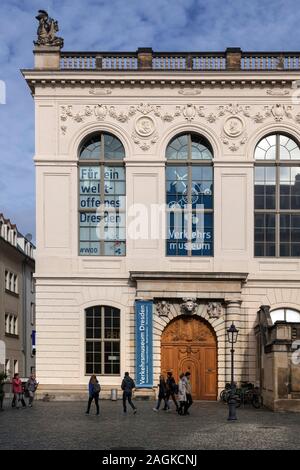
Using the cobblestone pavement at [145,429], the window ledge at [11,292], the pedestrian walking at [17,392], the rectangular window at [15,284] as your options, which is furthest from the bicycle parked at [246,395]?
the rectangular window at [15,284]

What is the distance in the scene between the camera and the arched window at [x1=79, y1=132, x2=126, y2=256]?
3722cm

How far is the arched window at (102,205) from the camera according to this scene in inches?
1465

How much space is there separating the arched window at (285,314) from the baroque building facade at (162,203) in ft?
0.15

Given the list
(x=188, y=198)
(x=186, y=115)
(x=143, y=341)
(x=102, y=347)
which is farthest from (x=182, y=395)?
(x=186, y=115)

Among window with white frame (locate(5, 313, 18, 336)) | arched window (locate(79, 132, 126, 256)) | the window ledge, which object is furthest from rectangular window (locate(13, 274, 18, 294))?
arched window (locate(79, 132, 126, 256))

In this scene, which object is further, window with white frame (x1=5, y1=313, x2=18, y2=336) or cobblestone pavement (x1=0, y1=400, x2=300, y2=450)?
window with white frame (x1=5, y1=313, x2=18, y2=336)

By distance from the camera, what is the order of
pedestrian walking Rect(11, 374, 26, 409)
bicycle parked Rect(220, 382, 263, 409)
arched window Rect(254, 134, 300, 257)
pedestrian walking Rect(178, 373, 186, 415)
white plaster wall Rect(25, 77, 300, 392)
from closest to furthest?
pedestrian walking Rect(178, 373, 186, 415)
bicycle parked Rect(220, 382, 263, 409)
pedestrian walking Rect(11, 374, 26, 409)
white plaster wall Rect(25, 77, 300, 392)
arched window Rect(254, 134, 300, 257)

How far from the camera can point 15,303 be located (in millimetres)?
56125

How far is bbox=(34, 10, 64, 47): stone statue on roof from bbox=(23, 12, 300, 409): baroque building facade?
0.78 feet

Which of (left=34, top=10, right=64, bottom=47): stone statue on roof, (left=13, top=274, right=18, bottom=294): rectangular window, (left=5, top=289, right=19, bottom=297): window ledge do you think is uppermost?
(left=34, top=10, right=64, bottom=47): stone statue on roof

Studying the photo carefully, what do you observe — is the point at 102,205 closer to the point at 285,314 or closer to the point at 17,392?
the point at 17,392

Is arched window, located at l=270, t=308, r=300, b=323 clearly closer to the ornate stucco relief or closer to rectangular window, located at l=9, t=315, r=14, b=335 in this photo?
the ornate stucco relief
